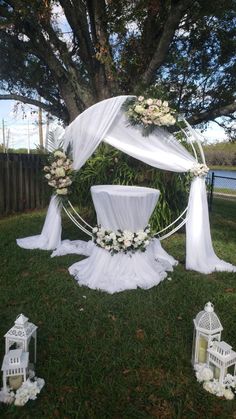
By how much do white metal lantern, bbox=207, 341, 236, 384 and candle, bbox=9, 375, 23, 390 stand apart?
1296 millimetres

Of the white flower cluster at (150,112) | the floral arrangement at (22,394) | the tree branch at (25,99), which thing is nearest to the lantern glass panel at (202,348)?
the floral arrangement at (22,394)

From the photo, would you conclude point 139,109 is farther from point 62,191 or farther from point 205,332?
point 205,332

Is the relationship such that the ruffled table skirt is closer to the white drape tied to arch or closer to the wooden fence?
the white drape tied to arch

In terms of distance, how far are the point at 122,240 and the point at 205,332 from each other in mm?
1860

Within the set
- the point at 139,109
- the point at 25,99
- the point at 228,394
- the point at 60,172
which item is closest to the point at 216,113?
the point at 139,109

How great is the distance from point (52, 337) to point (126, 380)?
83 cm

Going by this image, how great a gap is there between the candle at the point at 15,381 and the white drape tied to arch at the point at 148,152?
10.5 ft

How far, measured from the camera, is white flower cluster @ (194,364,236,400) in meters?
2.34

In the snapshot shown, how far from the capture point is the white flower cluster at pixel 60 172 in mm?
5281

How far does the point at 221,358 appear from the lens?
232 cm

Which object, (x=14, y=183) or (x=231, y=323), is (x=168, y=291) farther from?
(x=14, y=183)

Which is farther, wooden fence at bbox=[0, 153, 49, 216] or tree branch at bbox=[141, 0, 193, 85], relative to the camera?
wooden fence at bbox=[0, 153, 49, 216]

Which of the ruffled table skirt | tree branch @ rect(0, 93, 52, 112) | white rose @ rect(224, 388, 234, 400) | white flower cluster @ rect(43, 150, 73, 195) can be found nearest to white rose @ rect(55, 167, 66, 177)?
white flower cluster @ rect(43, 150, 73, 195)

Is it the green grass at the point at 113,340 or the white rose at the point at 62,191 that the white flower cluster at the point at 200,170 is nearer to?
the green grass at the point at 113,340
